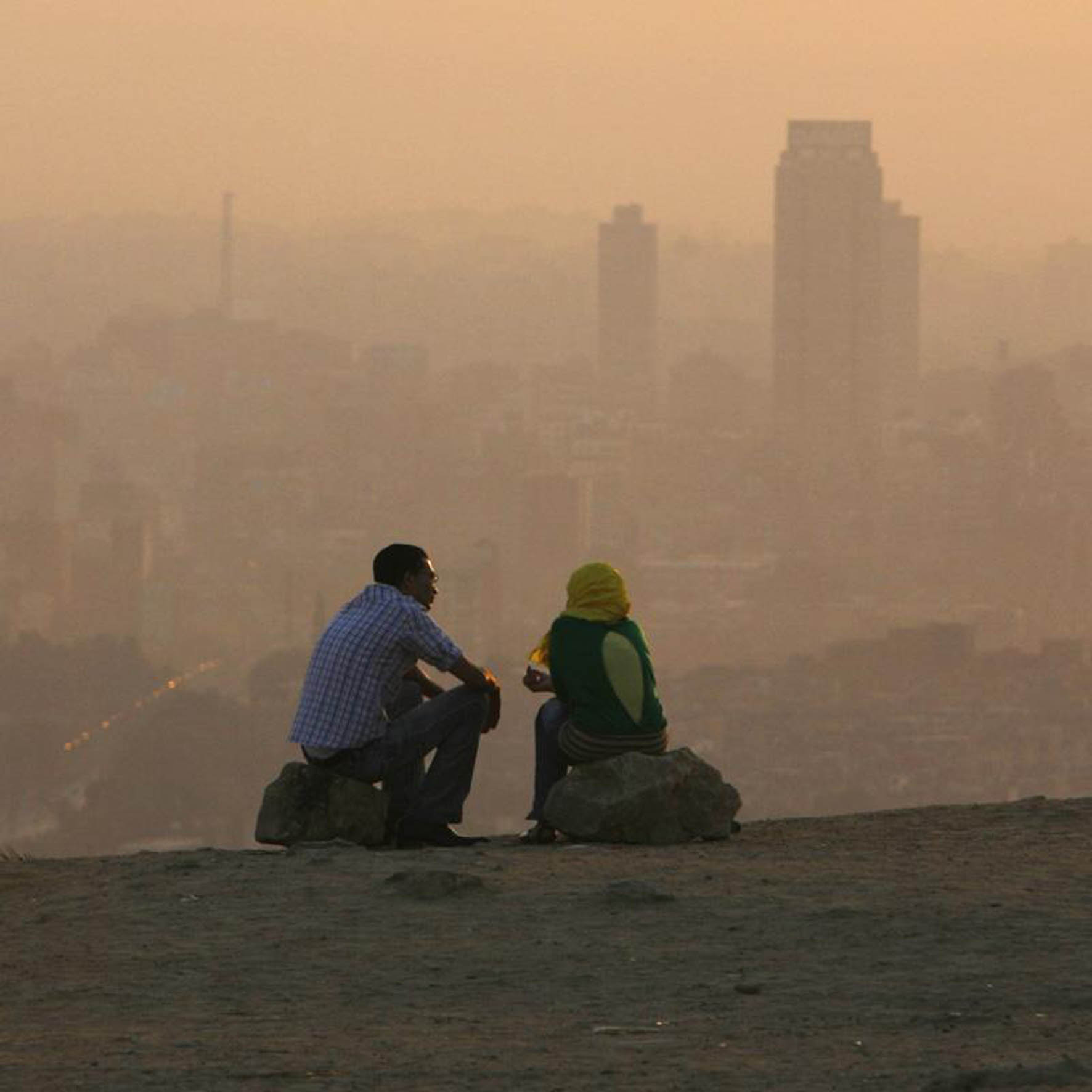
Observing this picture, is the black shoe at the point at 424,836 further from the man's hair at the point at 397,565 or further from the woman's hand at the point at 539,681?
the man's hair at the point at 397,565

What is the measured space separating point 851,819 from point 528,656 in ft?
4.30

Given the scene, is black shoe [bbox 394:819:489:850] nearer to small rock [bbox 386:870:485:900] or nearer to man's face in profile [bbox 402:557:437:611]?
man's face in profile [bbox 402:557:437:611]

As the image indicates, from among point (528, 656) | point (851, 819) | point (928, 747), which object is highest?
point (528, 656)

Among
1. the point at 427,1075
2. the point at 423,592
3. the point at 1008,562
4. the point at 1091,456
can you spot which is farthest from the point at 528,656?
the point at 1091,456

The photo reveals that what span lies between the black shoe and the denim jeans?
0.31m

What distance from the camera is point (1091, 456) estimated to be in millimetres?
165375

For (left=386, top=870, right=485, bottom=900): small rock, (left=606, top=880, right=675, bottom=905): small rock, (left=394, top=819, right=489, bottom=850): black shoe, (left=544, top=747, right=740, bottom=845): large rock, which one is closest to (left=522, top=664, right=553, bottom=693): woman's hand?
(left=544, top=747, right=740, bottom=845): large rock

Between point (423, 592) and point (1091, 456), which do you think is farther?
point (1091, 456)

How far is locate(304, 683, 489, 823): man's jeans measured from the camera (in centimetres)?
785

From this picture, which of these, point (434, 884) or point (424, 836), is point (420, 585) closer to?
point (424, 836)

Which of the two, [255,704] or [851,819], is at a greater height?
[851,819]

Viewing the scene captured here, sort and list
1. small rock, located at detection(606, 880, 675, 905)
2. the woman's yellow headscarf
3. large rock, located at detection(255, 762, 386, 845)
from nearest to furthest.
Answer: small rock, located at detection(606, 880, 675, 905)
large rock, located at detection(255, 762, 386, 845)
the woman's yellow headscarf

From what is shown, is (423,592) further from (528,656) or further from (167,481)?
(167,481)

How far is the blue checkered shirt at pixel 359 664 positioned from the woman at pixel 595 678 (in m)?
0.39
